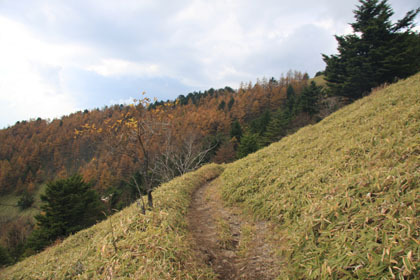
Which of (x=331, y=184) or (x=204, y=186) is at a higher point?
(x=331, y=184)

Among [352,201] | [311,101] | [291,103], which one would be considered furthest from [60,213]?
[291,103]

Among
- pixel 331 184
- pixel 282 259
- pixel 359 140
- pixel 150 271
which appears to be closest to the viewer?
pixel 150 271

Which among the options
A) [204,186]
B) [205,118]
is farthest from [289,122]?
[204,186]

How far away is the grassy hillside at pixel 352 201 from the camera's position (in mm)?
2287

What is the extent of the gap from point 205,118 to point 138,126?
50451 mm

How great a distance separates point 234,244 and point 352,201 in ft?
7.95

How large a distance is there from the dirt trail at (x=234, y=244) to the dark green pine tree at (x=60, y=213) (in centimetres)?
1868

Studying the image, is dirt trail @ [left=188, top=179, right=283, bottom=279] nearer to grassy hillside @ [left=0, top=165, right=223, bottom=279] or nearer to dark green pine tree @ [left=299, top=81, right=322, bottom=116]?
grassy hillside @ [left=0, top=165, right=223, bottom=279]

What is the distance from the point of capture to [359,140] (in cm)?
549

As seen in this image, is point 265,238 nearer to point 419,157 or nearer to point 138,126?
point 419,157

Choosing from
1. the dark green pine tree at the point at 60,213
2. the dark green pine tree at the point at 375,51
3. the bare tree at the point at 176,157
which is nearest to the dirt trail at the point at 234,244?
the bare tree at the point at 176,157

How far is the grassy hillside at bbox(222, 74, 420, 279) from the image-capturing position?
2287 mm

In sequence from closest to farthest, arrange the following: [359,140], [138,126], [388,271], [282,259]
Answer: [388,271] → [282,259] → [138,126] → [359,140]

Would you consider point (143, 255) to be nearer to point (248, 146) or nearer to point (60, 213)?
point (60, 213)
